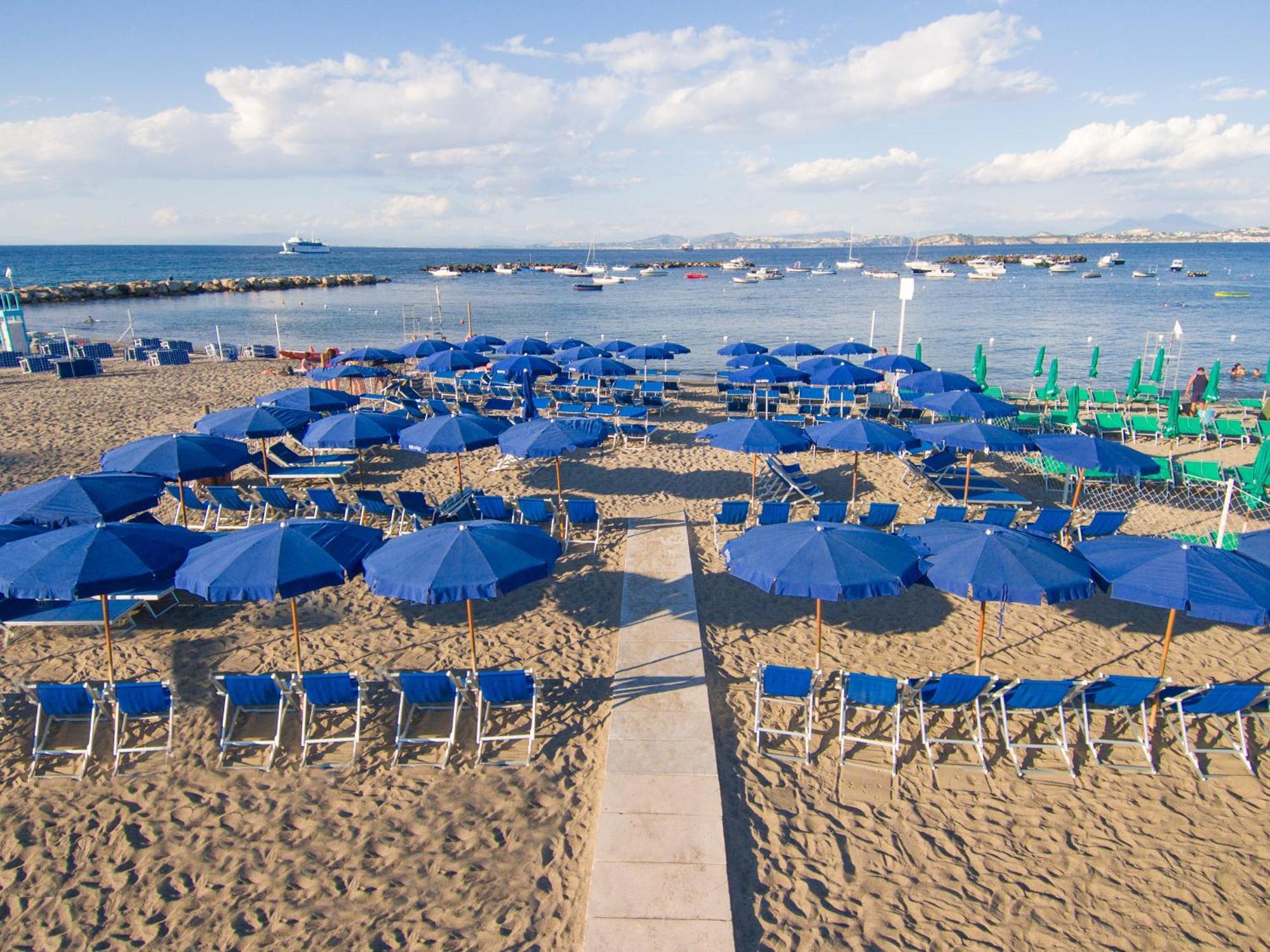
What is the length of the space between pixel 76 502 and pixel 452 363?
33.5 ft

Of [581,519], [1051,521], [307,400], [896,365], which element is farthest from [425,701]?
[896,365]

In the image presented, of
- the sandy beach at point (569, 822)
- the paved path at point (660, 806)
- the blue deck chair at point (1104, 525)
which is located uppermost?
the blue deck chair at point (1104, 525)

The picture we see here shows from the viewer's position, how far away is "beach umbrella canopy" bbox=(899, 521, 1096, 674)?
5.89 m

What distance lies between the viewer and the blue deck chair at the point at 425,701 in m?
5.90

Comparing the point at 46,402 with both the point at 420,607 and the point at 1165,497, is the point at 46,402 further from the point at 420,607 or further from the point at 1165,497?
the point at 1165,497

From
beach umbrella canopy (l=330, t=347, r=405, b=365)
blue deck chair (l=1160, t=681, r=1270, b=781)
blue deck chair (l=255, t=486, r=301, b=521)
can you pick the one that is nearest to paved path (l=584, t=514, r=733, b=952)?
blue deck chair (l=1160, t=681, r=1270, b=781)

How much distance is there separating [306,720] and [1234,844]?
22.7 ft

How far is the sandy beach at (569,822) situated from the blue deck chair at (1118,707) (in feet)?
0.52

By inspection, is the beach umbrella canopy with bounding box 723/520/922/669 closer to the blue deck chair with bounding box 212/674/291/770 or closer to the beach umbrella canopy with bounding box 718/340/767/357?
the blue deck chair with bounding box 212/674/291/770

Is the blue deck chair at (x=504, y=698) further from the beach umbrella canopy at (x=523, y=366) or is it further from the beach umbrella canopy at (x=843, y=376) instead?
the beach umbrella canopy at (x=523, y=366)

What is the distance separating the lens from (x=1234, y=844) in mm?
5211

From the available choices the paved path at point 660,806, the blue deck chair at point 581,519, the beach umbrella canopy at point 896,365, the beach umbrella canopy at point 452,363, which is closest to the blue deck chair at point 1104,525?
the paved path at point 660,806

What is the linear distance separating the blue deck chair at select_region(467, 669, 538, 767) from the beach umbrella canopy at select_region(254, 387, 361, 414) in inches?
316

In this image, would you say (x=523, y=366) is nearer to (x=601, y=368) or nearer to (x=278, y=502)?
(x=601, y=368)
